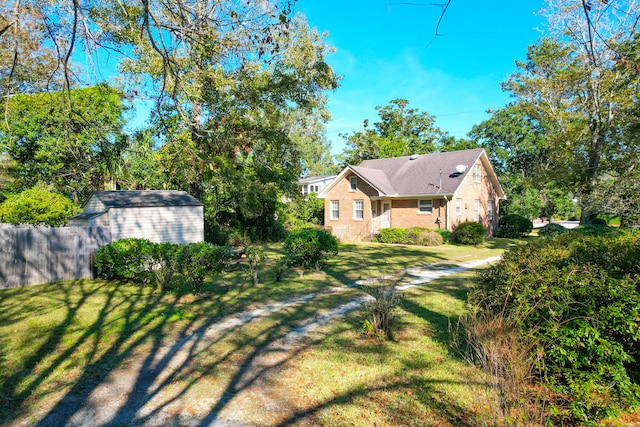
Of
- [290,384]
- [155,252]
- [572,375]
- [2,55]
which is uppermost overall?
[2,55]

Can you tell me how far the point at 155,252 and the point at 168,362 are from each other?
4753 millimetres

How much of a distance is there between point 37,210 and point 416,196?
21.4 m

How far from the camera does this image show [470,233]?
2212 cm

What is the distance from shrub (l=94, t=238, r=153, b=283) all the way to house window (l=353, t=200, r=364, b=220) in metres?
18.3

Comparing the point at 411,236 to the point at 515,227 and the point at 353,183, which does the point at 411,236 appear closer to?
the point at 353,183

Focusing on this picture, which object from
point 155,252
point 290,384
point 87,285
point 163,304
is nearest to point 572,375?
point 290,384

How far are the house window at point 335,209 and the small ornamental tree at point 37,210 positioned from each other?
677 inches

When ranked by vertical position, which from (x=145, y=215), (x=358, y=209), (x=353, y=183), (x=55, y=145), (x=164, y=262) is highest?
(x=55, y=145)

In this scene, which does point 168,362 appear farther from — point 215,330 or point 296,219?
point 296,219

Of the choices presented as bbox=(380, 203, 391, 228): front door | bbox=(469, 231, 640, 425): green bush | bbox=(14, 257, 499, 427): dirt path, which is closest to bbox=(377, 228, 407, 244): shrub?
bbox=(380, 203, 391, 228): front door

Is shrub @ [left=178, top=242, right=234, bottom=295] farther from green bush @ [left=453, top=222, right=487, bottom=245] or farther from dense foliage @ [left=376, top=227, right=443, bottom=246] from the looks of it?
green bush @ [left=453, top=222, right=487, bottom=245]

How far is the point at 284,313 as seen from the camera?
24.7ft

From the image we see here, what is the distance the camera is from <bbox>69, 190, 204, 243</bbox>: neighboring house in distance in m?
13.1

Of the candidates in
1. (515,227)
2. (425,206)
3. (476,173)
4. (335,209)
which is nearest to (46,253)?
(335,209)
